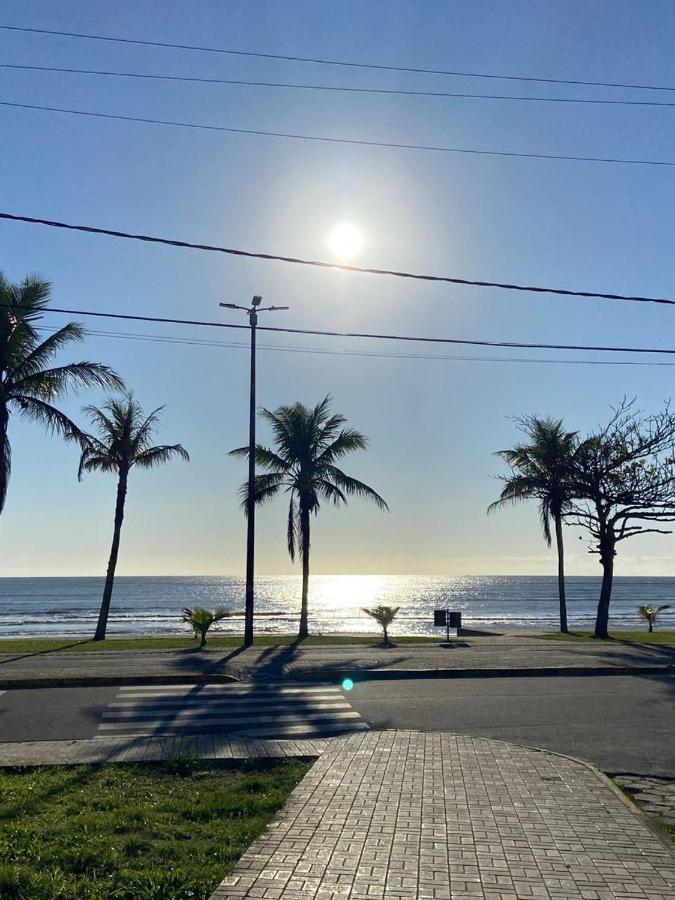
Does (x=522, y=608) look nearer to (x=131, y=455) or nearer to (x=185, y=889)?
(x=131, y=455)

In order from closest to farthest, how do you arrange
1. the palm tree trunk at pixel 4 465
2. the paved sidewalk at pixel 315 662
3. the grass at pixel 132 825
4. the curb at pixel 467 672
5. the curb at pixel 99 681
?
the grass at pixel 132 825
the curb at pixel 99 681
the paved sidewalk at pixel 315 662
the curb at pixel 467 672
the palm tree trunk at pixel 4 465

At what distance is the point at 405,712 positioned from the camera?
11.8 metres

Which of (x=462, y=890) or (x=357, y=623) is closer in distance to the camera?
(x=462, y=890)

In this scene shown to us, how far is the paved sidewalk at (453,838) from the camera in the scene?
4.86 metres

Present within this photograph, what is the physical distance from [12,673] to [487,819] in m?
12.1

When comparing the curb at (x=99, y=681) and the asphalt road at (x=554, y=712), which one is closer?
the asphalt road at (x=554, y=712)

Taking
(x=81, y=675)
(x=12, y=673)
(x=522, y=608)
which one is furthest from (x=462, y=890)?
(x=522, y=608)

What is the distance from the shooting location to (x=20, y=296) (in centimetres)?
2109

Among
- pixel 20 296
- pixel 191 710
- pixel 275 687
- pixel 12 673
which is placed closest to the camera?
pixel 191 710

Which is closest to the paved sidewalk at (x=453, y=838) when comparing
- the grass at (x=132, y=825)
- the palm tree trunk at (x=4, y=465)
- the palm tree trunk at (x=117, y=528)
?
the grass at (x=132, y=825)

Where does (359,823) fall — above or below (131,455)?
below

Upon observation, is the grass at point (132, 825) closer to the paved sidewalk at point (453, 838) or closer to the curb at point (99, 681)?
the paved sidewalk at point (453, 838)

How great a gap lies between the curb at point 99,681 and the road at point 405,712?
46 centimetres

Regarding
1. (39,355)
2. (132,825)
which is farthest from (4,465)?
(132,825)
